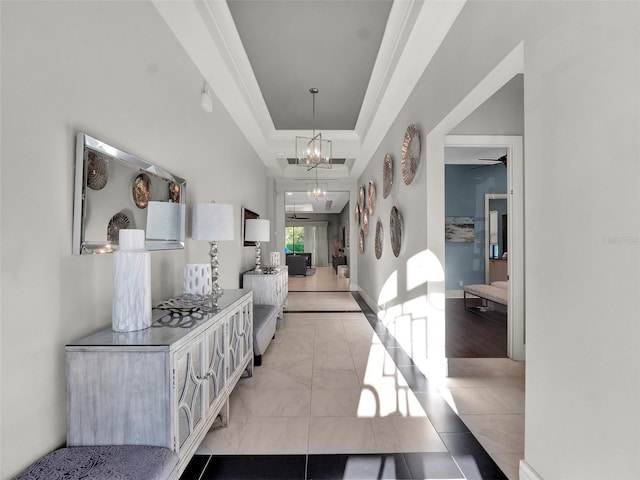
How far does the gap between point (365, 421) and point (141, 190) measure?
6.83 feet

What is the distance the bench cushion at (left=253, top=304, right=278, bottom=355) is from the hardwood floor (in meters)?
1.90

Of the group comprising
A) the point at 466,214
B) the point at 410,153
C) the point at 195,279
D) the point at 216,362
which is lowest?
the point at 216,362

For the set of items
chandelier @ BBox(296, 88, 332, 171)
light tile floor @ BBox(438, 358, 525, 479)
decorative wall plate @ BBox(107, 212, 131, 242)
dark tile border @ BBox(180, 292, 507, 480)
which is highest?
chandelier @ BBox(296, 88, 332, 171)

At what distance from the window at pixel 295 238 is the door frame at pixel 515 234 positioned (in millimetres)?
15057

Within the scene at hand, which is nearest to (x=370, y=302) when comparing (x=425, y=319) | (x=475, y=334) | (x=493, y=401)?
(x=475, y=334)

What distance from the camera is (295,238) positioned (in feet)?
60.4

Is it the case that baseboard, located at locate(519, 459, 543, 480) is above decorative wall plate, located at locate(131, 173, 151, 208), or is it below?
below

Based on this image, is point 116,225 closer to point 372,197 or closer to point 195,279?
point 195,279

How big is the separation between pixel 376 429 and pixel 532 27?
236 centimetres

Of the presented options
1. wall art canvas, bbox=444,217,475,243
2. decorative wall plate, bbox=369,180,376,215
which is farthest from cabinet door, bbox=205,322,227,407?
wall art canvas, bbox=444,217,475,243

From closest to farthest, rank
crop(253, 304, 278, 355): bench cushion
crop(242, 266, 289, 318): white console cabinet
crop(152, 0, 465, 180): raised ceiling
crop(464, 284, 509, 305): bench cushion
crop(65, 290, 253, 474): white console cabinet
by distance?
crop(65, 290, 253, 474): white console cabinet
crop(152, 0, 465, 180): raised ceiling
crop(253, 304, 278, 355): bench cushion
crop(242, 266, 289, 318): white console cabinet
crop(464, 284, 509, 305): bench cushion

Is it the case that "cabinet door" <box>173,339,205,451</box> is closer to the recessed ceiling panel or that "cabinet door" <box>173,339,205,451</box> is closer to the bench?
the recessed ceiling panel

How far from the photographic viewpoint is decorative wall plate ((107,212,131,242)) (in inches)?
66.4

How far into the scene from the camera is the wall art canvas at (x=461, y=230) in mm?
7133
